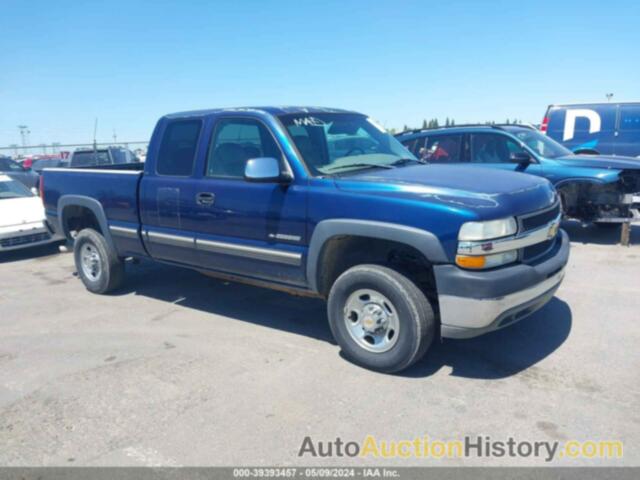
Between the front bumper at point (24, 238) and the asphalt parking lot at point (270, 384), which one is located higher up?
the front bumper at point (24, 238)

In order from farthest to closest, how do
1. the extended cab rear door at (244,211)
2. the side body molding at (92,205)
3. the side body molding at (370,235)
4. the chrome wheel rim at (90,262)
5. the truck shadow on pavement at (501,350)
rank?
the chrome wheel rim at (90,262), the side body molding at (92,205), the extended cab rear door at (244,211), the truck shadow on pavement at (501,350), the side body molding at (370,235)

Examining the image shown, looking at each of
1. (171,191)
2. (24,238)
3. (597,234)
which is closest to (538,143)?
(597,234)

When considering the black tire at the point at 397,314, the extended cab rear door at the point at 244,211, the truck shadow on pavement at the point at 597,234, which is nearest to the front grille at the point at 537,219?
the black tire at the point at 397,314

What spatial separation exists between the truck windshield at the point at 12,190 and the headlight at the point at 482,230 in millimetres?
9034

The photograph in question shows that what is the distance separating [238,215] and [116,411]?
72.3 inches

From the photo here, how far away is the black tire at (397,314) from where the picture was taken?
372 centimetres

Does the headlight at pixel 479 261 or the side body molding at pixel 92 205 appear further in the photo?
the side body molding at pixel 92 205

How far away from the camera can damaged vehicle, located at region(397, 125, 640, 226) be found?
25.3 feet

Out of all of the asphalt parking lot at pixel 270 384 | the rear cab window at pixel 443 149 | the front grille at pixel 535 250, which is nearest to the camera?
the asphalt parking lot at pixel 270 384

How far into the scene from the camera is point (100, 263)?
6.22m

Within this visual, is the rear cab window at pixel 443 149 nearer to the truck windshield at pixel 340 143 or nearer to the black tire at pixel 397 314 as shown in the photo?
the truck windshield at pixel 340 143

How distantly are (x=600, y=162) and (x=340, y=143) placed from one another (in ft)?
16.2

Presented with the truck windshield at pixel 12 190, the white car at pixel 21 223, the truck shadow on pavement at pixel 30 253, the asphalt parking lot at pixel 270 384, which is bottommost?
the truck shadow on pavement at pixel 30 253

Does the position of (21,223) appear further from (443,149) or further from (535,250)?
(535,250)
